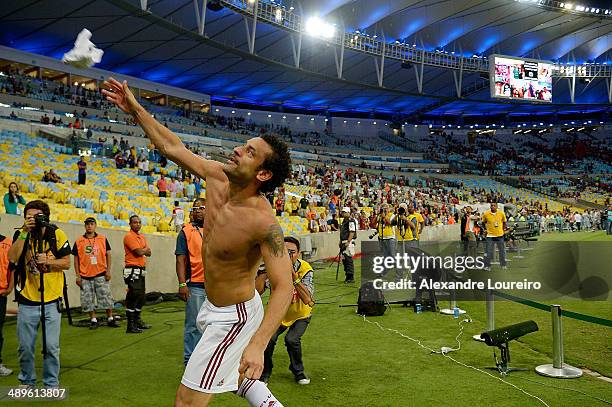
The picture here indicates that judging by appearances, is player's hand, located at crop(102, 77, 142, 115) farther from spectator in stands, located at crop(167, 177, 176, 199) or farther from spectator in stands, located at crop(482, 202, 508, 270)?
spectator in stands, located at crop(167, 177, 176, 199)

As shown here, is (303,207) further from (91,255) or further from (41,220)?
(41,220)

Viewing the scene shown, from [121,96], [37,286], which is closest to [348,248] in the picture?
[37,286]

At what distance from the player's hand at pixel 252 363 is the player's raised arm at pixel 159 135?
1243 mm

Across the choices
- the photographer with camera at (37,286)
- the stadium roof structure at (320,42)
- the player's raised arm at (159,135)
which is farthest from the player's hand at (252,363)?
the stadium roof structure at (320,42)

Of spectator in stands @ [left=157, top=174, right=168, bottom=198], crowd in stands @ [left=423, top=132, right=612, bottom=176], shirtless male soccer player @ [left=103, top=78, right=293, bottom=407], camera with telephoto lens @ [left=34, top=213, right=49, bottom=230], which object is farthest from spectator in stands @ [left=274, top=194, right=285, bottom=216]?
crowd in stands @ [left=423, top=132, right=612, bottom=176]

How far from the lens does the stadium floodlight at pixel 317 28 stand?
34.5 m

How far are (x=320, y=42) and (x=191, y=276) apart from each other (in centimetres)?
3353

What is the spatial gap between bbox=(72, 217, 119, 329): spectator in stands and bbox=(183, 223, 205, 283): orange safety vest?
8.05 feet

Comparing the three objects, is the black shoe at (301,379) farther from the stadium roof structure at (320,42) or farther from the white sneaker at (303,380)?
the stadium roof structure at (320,42)

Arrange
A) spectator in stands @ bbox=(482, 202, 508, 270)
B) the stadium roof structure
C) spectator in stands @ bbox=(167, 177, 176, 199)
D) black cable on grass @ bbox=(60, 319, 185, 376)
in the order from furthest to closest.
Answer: the stadium roof structure, spectator in stands @ bbox=(167, 177, 176, 199), spectator in stands @ bbox=(482, 202, 508, 270), black cable on grass @ bbox=(60, 319, 185, 376)

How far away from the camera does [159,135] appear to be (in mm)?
3312

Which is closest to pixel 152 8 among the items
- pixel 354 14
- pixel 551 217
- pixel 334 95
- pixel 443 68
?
pixel 354 14

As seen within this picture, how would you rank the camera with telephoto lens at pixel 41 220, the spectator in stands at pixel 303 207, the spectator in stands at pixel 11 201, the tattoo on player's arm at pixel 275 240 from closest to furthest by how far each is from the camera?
the tattoo on player's arm at pixel 275 240
the camera with telephoto lens at pixel 41 220
the spectator in stands at pixel 11 201
the spectator in stands at pixel 303 207

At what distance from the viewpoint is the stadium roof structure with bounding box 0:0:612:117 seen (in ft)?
102
